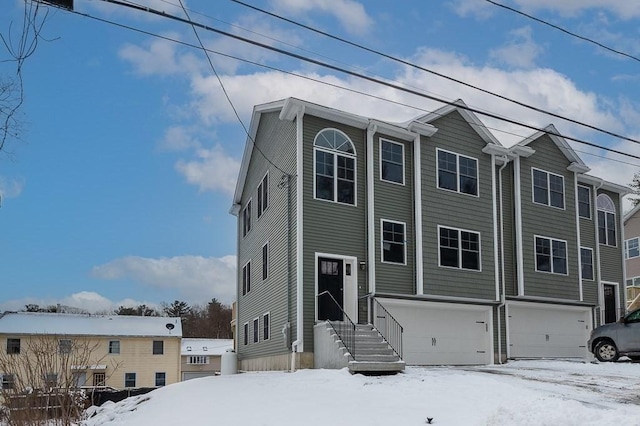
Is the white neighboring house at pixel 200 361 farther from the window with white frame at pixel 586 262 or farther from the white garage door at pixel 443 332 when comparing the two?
the white garage door at pixel 443 332

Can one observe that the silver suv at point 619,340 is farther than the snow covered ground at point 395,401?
Yes

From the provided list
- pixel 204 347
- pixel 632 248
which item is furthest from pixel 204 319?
pixel 632 248

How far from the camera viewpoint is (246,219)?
88.1 feet

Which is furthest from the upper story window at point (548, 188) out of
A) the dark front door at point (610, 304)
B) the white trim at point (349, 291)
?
the white trim at point (349, 291)

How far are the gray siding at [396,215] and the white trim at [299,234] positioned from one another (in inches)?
103

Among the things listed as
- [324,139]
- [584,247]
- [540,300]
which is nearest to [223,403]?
[324,139]

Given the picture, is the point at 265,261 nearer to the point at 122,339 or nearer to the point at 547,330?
the point at 547,330

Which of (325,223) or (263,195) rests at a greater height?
(263,195)

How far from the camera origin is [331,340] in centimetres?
1642

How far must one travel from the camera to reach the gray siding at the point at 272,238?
19.2m

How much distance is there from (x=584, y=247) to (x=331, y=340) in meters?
14.1

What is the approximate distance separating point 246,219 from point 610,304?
15.6 meters

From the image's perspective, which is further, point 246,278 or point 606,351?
point 246,278

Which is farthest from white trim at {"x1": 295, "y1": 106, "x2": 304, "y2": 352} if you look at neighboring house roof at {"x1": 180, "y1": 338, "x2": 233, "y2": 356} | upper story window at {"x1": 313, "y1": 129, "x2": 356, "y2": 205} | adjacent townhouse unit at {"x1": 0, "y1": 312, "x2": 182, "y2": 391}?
neighboring house roof at {"x1": 180, "y1": 338, "x2": 233, "y2": 356}
